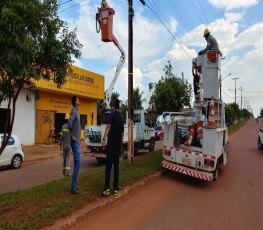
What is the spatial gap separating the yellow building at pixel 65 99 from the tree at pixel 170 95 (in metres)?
11.2

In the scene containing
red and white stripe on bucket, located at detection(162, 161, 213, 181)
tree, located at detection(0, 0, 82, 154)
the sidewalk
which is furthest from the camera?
the sidewalk

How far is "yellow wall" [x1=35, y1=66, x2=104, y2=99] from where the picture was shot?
84.0 ft

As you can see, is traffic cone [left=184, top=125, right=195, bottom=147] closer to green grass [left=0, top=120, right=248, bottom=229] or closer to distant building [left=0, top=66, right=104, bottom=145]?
green grass [left=0, top=120, right=248, bottom=229]

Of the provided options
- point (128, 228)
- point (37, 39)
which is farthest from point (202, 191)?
point (37, 39)

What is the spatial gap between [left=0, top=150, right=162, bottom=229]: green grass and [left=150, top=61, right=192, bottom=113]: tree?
30.9 meters

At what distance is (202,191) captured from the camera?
948 cm

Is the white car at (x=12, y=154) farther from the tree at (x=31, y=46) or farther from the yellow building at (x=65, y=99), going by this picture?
the tree at (x=31, y=46)

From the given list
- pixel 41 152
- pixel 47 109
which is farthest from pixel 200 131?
pixel 47 109

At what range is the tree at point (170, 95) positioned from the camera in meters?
40.4

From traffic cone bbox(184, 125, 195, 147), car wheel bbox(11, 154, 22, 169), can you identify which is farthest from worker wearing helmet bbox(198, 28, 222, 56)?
car wheel bbox(11, 154, 22, 169)

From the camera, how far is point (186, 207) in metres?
7.68

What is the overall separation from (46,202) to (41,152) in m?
13.6

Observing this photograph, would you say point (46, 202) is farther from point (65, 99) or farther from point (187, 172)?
point (65, 99)

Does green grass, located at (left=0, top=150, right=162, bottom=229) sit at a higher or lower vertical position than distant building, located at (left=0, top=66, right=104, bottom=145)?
lower
